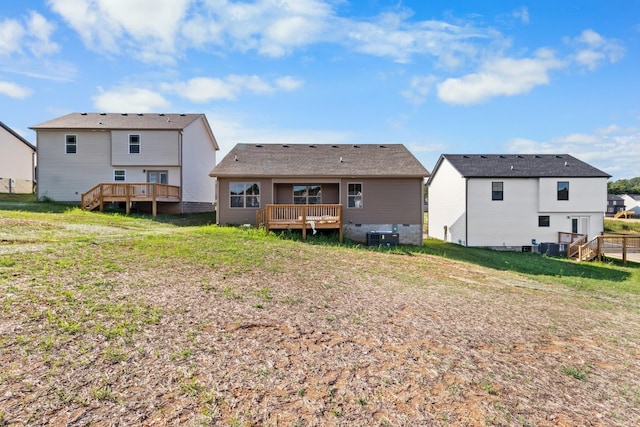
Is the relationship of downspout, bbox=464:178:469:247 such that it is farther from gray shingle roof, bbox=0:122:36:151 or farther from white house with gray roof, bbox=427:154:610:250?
gray shingle roof, bbox=0:122:36:151

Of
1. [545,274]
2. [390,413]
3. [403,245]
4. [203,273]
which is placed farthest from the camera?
[403,245]

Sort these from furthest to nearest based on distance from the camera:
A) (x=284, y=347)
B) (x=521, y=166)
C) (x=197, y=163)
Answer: (x=197, y=163), (x=521, y=166), (x=284, y=347)

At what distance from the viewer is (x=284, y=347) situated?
16.1 ft

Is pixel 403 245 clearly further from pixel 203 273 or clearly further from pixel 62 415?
pixel 62 415

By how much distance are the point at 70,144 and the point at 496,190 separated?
28502 mm

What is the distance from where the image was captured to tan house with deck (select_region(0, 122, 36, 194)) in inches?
1110

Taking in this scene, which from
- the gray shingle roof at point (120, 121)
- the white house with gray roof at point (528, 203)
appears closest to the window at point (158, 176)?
the gray shingle roof at point (120, 121)

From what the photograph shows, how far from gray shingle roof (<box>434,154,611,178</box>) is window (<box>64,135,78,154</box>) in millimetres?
25733

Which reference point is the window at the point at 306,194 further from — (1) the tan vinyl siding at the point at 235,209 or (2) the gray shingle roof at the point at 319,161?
(1) the tan vinyl siding at the point at 235,209

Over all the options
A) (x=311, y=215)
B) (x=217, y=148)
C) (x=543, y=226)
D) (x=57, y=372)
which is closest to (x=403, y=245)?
(x=311, y=215)

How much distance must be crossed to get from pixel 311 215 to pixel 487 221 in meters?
13.7

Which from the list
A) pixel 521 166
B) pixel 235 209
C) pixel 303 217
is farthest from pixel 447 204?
pixel 235 209

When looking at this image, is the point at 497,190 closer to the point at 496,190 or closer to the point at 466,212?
the point at 496,190

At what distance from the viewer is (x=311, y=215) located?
680 inches
